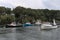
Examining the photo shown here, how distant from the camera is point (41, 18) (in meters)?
186

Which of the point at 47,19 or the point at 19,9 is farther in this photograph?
the point at 47,19

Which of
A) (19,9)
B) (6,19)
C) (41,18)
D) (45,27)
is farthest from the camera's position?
(41,18)

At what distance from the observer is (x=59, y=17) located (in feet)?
650

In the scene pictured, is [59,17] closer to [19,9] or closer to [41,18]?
[41,18]

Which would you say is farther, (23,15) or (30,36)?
(23,15)

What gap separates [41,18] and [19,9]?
2526 cm

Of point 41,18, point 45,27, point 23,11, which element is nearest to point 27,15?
point 23,11

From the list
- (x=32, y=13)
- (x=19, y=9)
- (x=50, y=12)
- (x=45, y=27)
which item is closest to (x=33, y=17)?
(x=32, y=13)

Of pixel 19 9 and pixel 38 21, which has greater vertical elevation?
pixel 19 9

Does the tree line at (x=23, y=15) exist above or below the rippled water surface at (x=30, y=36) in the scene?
above

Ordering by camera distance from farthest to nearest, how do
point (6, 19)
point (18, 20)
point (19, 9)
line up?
point (19, 9)
point (18, 20)
point (6, 19)

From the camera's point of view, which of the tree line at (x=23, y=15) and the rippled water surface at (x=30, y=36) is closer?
the rippled water surface at (x=30, y=36)

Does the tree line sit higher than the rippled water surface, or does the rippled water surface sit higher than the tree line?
the tree line

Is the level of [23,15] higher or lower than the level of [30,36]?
higher
